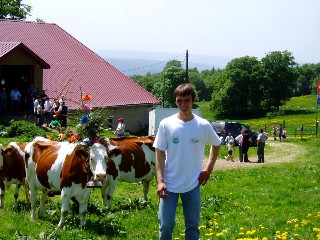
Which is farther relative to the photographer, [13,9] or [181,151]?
[13,9]

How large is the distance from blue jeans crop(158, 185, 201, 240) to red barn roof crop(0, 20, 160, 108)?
27362mm

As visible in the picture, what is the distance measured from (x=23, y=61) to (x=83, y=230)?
22.3 meters

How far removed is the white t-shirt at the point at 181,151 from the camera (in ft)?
23.7

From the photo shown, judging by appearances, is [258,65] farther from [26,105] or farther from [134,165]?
[134,165]

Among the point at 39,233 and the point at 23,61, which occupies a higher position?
the point at 23,61

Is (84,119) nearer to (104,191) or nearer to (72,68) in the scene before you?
(104,191)

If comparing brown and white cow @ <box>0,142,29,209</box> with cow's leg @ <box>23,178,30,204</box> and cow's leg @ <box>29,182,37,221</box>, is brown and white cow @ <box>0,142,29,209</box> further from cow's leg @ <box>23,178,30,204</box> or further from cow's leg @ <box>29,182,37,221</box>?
cow's leg @ <box>29,182,37,221</box>

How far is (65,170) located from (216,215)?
345 centimetres

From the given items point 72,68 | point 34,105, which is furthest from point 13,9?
point 34,105

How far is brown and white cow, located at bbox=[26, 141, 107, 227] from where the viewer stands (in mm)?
10031

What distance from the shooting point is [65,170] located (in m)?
10.5

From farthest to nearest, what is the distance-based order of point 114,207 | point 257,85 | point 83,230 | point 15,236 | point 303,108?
point 303,108, point 257,85, point 114,207, point 83,230, point 15,236

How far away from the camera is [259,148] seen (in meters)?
27.6

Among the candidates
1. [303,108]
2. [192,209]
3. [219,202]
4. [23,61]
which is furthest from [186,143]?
[303,108]
